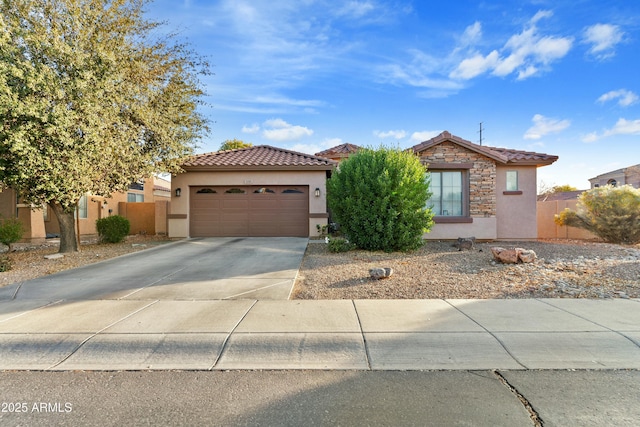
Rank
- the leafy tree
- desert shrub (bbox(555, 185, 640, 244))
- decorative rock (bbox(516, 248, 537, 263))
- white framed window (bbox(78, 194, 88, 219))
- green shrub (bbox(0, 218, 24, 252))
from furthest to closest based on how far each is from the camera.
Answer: white framed window (bbox(78, 194, 88, 219)) → desert shrub (bbox(555, 185, 640, 244)) → green shrub (bbox(0, 218, 24, 252)) → the leafy tree → decorative rock (bbox(516, 248, 537, 263))

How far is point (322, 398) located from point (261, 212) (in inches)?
481

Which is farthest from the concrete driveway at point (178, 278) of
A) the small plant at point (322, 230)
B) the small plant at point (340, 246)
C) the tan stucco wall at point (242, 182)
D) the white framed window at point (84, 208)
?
the white framed window at point (84, 208)

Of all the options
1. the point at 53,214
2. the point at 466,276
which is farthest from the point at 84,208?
the point at 466,276

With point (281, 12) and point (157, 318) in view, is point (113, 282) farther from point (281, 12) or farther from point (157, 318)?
point (281, 12)

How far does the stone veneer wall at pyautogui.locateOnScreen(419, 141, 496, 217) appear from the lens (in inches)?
516

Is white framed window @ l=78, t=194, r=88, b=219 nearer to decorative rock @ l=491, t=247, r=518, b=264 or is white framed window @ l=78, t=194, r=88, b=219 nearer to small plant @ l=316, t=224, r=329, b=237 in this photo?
small plant @ l=316, t=224, r=329, b=237

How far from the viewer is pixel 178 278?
24.0ft

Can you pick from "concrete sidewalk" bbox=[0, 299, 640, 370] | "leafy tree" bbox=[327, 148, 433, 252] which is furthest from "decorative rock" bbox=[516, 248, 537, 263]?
"leafy tree" bbox=[327, 148, 433, 252]

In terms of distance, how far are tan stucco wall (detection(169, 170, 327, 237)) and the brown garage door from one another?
268 millimetres

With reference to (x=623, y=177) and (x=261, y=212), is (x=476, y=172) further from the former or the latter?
(x=623, y=177)

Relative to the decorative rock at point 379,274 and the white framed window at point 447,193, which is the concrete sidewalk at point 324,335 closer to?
the decorative rock at point 379,274

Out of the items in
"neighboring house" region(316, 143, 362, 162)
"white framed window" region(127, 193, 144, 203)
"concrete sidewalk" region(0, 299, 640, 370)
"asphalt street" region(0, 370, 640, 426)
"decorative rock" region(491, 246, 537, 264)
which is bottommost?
"asphalt street" region(0, 370, 640, 426)

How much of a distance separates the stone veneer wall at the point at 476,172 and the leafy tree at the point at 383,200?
10.7 feet

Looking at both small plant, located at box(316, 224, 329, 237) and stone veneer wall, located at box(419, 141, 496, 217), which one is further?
small plant, located at box(316, 224, 329, 237)
